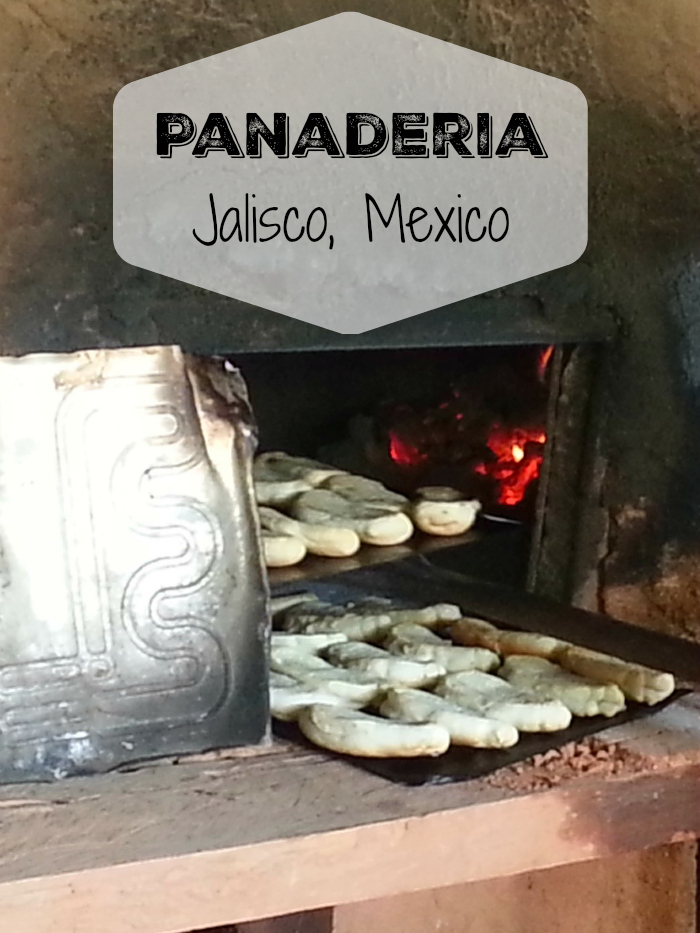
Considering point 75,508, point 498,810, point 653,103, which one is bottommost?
point 498,810

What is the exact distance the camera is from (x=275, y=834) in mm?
1021

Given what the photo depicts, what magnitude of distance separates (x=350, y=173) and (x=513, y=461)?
709mm

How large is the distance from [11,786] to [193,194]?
2.01ft

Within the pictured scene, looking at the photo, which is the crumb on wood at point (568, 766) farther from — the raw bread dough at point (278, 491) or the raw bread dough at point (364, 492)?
the raw bread dough at point (278, 491)

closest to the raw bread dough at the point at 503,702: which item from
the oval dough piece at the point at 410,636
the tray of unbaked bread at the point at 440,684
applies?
the tray of unbaked bread at the point at 440,684

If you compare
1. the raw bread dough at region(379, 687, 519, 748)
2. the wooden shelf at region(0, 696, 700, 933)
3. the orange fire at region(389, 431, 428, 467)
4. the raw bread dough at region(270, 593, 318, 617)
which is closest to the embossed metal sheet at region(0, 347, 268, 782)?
the wooden shelf at region(0, 696, 700, 933)

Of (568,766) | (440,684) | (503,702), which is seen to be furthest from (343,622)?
(568,766)

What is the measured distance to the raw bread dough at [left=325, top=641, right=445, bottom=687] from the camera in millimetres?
1381

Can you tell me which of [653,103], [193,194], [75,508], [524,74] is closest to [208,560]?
[75,508]

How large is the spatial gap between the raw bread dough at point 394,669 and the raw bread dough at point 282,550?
0.16 metres

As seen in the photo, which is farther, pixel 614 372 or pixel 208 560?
pixel 614 372

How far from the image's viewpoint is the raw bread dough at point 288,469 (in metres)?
1.87

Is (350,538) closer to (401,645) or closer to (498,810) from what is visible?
(401,645)

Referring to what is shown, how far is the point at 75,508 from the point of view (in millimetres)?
1100
